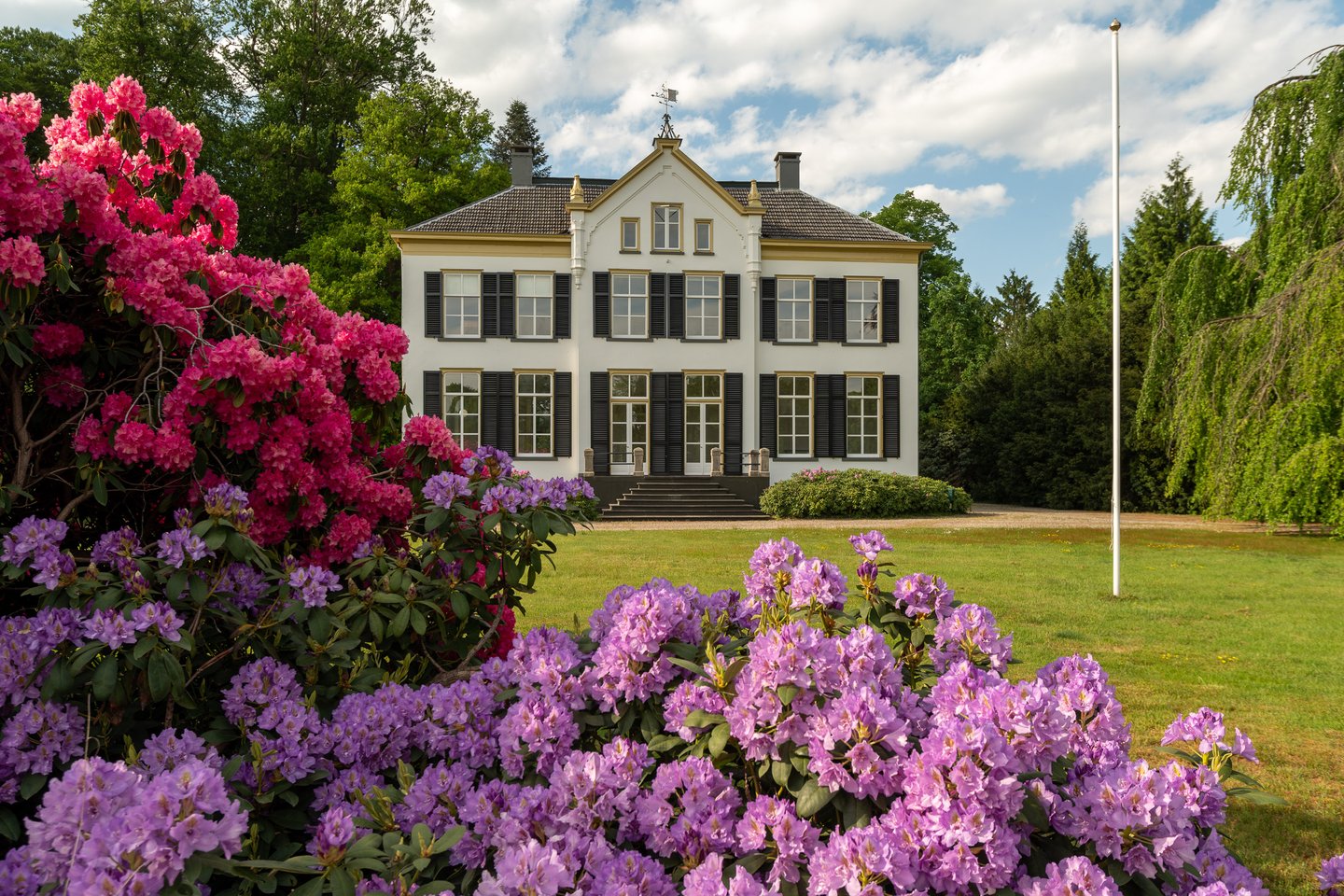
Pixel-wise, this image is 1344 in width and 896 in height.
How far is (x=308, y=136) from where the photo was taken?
27.5 meters

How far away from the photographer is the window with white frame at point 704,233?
2192cm

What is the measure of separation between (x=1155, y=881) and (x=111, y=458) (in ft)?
8.46

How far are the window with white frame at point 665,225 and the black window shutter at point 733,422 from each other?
11.6 ft

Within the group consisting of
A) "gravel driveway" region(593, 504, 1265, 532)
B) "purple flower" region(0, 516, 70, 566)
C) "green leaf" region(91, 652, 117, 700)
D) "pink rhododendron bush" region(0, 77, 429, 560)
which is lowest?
"gravel driveway" region(593, 504, 1265, 532)

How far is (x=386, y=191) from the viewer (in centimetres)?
2491

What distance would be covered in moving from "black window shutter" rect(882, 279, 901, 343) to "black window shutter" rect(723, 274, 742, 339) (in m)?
3.72

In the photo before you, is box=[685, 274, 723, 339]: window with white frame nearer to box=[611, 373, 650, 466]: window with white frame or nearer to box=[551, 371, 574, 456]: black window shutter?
box=[611, 373, 650, 466]: window with white frame

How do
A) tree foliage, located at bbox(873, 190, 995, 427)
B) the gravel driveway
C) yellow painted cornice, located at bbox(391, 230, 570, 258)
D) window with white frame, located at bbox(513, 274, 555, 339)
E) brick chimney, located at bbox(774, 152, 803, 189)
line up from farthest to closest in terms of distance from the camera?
tree foliage, located at bbox(873, 190, 995, 427)
brick chimney, located at bbox(774, 152, 803, 189)
window with white frame, located at bbox(513, 274, 555, 339)
yellow painted cornice, located at bbox(391, 230, 570, 258)
the gravel driveway

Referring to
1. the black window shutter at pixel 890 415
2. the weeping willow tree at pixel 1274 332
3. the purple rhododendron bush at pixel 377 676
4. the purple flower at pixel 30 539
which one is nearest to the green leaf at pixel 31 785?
the purple rhododendron bush at pixel 377 676

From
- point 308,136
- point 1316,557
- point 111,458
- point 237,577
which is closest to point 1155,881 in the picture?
point 237,577

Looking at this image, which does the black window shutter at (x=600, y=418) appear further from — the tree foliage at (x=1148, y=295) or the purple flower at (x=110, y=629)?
the purple flower at (x=110, y=629)

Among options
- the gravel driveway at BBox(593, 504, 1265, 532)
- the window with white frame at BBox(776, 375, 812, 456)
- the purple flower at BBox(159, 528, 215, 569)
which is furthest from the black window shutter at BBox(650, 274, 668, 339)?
the purple flower at BBox(159, 528, 215, 569)

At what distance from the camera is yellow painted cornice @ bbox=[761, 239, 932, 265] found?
22047 mm

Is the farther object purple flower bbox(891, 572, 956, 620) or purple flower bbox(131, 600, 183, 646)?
purple flower bbox(891, 572, 956, 620)
